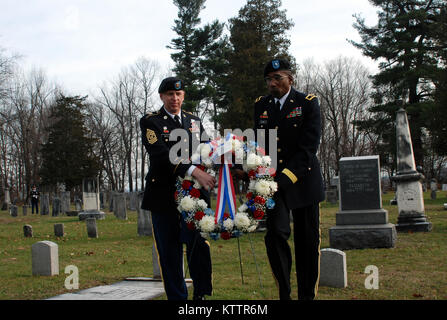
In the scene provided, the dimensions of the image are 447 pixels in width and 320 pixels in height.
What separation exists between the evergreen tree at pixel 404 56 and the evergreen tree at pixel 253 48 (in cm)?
760

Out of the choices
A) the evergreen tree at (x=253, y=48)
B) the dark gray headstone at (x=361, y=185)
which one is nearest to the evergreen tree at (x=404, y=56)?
the evergreen tree at (x=253, y=48)

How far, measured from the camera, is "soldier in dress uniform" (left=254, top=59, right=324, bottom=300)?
14.9 ft

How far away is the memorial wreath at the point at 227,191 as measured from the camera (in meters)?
4.63

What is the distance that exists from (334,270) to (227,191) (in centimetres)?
218

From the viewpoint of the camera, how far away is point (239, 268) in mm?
8109

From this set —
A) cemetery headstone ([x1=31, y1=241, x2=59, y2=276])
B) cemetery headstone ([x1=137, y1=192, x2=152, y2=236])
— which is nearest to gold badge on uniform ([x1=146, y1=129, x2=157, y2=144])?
cemetery headstone ([x1=31, y1=241, x2=59, y2=276])

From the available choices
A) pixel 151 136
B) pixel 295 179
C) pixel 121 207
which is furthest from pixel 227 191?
pixel 121 207

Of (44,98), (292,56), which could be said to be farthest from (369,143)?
(44,98)

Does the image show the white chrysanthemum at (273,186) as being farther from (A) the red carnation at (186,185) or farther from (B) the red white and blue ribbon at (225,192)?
(A) the red carnation at (186,185)

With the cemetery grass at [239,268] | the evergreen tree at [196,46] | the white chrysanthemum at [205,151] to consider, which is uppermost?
the evergreen tree at [196,46]

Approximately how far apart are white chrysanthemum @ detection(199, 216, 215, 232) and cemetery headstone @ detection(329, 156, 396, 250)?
6061 millimetres

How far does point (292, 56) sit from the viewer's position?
37.0m

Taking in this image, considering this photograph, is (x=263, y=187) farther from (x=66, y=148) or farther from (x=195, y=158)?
(x=66, y=148)

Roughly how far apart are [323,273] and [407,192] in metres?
8.41
